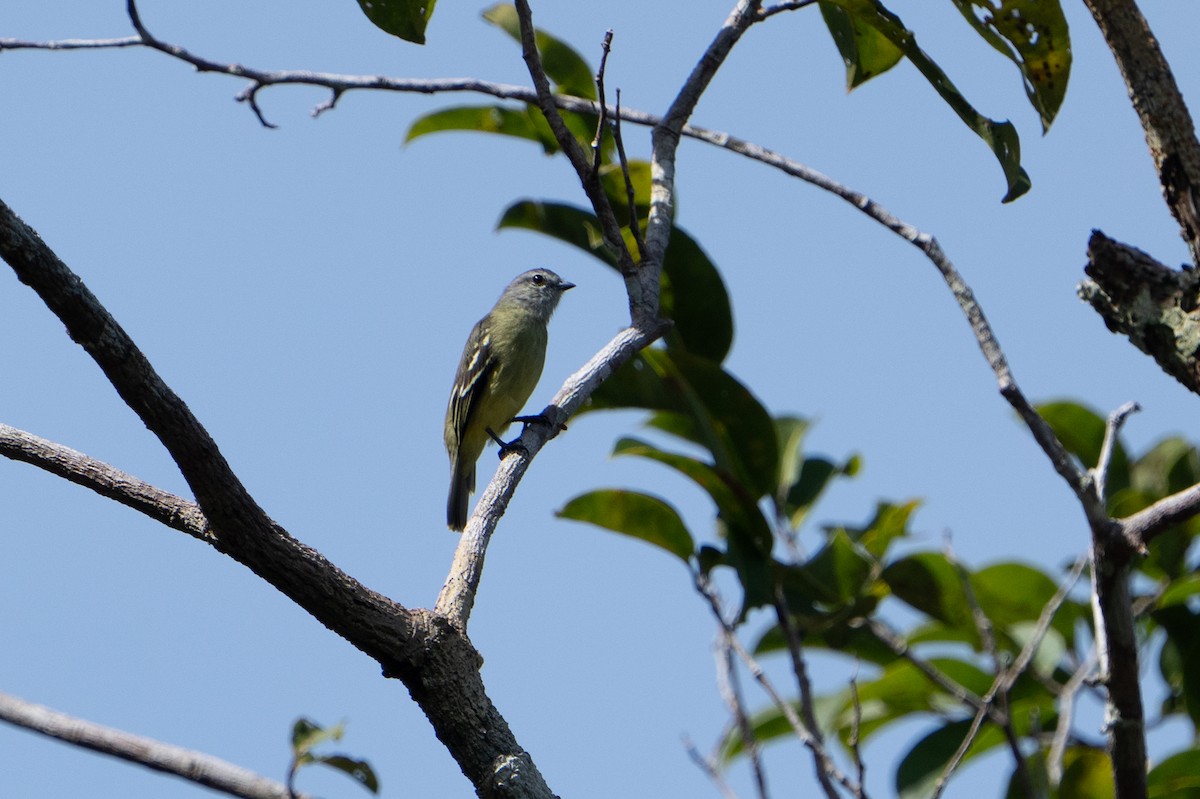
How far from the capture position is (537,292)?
24.1ft

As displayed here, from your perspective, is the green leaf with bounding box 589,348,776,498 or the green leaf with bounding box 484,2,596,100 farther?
the green leaf with bounding box 484,2,596,100

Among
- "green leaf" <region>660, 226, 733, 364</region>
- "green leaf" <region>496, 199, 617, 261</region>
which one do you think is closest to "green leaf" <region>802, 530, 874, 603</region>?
"green leaf" <region>660, 226, 733, 364</region>

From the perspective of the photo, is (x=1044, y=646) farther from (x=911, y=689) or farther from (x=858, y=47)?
(x=858, y=47)

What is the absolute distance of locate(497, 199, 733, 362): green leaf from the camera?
16.9 feet

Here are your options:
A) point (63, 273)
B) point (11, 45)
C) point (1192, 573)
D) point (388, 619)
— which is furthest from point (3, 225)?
point (1192, 573)

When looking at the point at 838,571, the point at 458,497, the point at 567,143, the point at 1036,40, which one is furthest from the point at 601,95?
the point at 458,497

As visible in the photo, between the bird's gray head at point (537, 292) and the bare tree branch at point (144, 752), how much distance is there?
4.41 meters

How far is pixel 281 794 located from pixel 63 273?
1292 millimetres

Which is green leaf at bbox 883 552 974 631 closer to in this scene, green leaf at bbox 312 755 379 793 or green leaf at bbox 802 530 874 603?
green leaf at bbox 802 530 874 603

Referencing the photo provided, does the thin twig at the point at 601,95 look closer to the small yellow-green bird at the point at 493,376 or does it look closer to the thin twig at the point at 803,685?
the thin twig at the point at 803,685

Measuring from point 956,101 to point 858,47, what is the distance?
0.91 metres

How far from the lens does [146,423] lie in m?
2.29

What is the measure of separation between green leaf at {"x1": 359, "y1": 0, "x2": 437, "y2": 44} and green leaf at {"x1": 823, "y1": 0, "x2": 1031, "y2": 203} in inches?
50.7

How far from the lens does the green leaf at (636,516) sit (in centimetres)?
485
